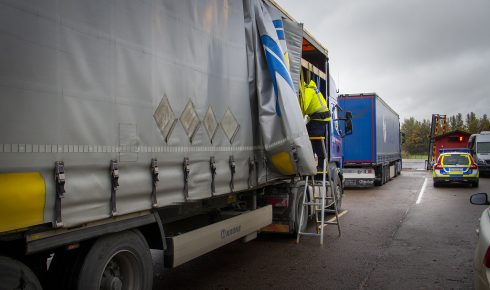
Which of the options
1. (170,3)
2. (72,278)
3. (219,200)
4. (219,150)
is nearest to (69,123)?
(72,278)

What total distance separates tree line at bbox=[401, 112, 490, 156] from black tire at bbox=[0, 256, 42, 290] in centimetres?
8897

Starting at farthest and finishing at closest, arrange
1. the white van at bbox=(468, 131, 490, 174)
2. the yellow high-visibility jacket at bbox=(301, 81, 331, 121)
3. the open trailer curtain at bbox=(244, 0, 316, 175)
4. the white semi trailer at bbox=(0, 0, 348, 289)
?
1. the white van at bbox=(468, 131, 490, 174)
2. the yellow high-visibility jacket at bbox=(301, 81, 331, 121)
3. the open trailer curtain at bbox=(244, 0, 316, 175)
4. the white semi trailer at bbox=(0, 0, 348, 289)

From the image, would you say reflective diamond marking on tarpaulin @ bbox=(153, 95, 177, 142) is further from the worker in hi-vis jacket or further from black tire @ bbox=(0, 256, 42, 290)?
the worker in hi-vis jacket

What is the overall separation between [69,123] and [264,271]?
398 cm

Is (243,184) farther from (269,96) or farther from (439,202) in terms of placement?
(439,202)

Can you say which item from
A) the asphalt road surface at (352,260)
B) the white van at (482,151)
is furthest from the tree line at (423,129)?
the asphalt road surface at (352,260)

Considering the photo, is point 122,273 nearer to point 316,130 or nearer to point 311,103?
point 311,103

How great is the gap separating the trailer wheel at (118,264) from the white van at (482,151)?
27.7m

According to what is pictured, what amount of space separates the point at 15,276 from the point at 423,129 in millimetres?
107354

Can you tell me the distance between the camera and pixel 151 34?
4027 millimetres

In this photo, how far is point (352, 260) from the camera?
679cm

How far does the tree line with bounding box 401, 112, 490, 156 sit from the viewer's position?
307 ft

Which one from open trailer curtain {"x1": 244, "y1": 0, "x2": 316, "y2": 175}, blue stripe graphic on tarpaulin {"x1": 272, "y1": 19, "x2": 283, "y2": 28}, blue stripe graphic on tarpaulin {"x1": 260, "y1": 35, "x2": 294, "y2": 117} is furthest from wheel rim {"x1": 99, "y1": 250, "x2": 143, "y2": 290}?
blue stripe graphic on tarpaulin {"x1": 272, "y1": 19, "x2": 283, "y2": 28}

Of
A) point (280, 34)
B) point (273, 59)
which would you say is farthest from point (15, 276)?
point (280, 34)
